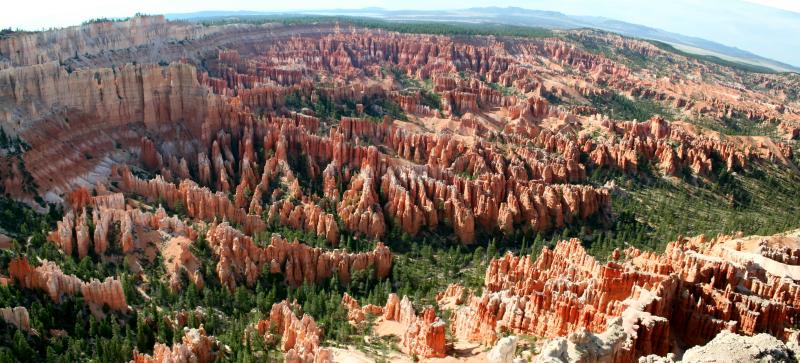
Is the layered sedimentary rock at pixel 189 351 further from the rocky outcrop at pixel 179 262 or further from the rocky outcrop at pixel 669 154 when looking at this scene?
the rocky outcrop at pixel 669 154

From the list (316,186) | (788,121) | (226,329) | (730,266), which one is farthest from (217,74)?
(788,121)

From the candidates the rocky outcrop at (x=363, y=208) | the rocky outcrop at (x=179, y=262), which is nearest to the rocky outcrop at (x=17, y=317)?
the rocky outcrop at (x=179, y=262)

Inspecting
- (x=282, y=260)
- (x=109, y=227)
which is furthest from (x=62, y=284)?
(x=282, y=260)

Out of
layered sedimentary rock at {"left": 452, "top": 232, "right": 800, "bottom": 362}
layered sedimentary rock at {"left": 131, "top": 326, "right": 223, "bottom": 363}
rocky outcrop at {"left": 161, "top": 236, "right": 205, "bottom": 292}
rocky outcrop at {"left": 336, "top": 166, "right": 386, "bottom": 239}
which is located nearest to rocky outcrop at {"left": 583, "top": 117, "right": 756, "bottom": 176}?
rocky outcrop at {"left": 336, "top": 166, "right": 386, "bottom": 239}

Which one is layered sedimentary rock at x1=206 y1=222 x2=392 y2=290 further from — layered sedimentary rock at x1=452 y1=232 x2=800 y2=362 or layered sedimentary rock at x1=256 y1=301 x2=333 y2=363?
layered sedimentary rock at x1=452 y1=232 x2=800 y2=362

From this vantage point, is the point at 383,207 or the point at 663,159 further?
the point at 663,159

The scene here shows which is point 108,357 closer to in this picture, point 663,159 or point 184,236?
point 184,236
